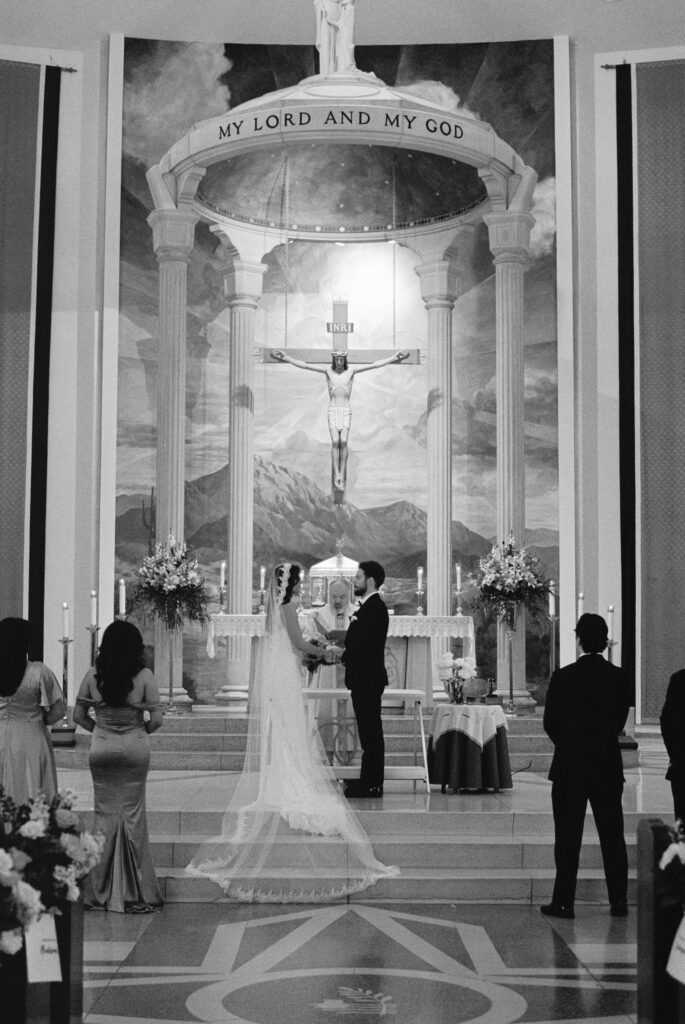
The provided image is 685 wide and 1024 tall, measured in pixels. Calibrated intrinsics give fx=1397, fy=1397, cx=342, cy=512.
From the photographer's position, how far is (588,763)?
737 cm

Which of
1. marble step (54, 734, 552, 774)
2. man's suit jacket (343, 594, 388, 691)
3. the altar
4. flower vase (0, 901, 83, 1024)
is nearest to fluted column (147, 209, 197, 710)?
the altar

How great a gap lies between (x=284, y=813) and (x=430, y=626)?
568 cm

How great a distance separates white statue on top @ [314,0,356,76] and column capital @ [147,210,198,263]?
2294 millimetres

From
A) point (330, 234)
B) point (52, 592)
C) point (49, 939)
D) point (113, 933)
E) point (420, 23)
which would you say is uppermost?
point (420, 23)

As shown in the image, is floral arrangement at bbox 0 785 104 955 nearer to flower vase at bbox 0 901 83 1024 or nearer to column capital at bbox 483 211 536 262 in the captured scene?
flower vase at bbox 0 901 83 1024

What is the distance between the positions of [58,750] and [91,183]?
23.4 feet

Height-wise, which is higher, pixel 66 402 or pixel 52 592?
pixel 66 402

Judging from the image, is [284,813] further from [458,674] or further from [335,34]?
[335,34]

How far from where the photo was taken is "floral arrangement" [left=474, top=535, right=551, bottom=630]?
14539mm

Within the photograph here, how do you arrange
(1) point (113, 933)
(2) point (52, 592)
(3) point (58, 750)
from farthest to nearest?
(2) point (52, 592) → (3) point (58, 750) → (1) point (113, 933)

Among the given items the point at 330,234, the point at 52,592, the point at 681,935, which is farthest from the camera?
the point at 330,234

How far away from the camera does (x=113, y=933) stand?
6879 millimetres

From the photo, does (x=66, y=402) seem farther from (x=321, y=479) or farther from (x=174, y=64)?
(x=174, y=64)

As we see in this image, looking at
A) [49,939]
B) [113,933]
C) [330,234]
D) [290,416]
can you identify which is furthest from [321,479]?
[49,939]
